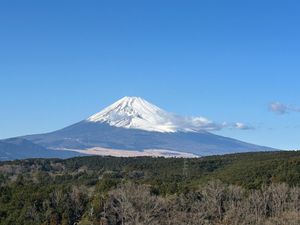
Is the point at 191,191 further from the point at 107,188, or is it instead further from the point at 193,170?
the point at 193,170

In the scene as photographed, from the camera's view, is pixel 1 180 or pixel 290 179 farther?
pixel 1 180

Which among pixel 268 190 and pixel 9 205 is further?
pixel 268 190

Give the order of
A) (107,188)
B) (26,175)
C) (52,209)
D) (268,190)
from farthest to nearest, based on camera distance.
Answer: (26,175)
(107,188)
(268,190)
(52,209)

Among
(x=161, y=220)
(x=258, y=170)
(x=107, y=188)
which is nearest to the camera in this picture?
(x=161, y=220)

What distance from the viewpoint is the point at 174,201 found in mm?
68375

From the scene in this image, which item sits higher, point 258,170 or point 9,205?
point 258,170

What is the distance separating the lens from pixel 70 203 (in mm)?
70312

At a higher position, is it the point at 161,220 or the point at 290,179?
the point at 290,179

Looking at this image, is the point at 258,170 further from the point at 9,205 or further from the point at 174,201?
the point at 9,205

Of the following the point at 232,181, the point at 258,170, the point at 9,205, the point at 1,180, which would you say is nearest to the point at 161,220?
the point at 9,205

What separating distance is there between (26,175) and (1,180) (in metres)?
9.87

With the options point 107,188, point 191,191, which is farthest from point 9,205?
point 191,191

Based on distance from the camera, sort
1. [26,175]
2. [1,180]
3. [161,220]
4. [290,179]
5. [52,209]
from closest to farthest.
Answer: [161,220] < [52,209] < [290,179] < [1,180] < [26,175]

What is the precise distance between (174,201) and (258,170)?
29591 mm
